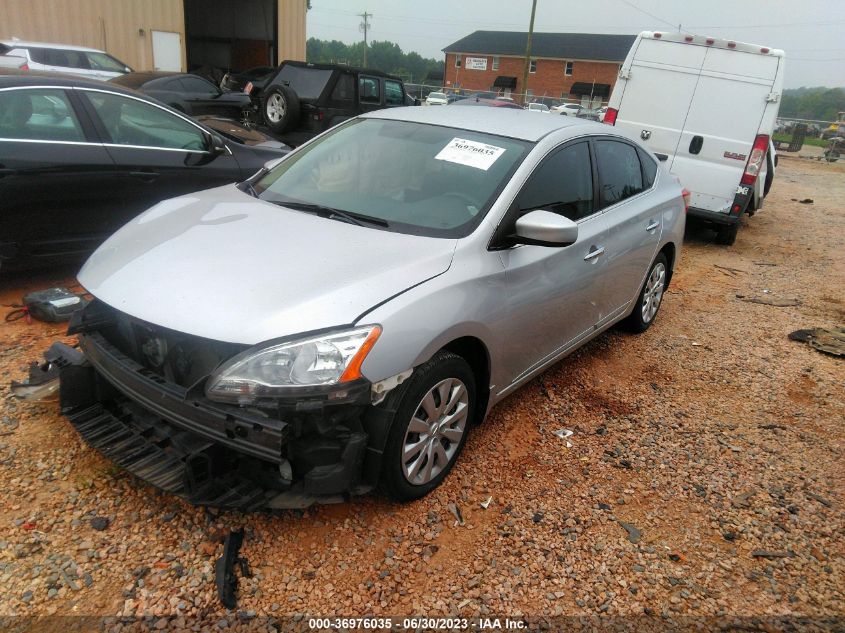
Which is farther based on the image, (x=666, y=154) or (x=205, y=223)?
(x=666, y=154)

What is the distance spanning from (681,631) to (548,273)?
175 centimetres

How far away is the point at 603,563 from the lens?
2.65 m

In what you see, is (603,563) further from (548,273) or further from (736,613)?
(548,273)

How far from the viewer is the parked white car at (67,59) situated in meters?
13.3

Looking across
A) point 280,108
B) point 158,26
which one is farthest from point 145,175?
point 158,26

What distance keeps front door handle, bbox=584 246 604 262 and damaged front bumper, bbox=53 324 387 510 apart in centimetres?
186

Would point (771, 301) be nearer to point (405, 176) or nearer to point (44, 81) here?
point (405, 176)

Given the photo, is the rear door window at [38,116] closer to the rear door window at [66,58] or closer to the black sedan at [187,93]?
the black sedan at [187,93]

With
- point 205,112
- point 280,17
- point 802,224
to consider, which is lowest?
point 802,224

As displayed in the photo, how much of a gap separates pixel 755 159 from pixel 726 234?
1368mm

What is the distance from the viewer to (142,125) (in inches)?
199

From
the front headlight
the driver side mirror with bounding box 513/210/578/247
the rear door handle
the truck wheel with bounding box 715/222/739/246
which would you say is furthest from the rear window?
the front headlight

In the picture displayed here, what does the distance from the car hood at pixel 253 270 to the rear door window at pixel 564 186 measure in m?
0.66

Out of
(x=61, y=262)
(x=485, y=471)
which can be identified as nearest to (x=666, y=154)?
(x=485, y=471)
